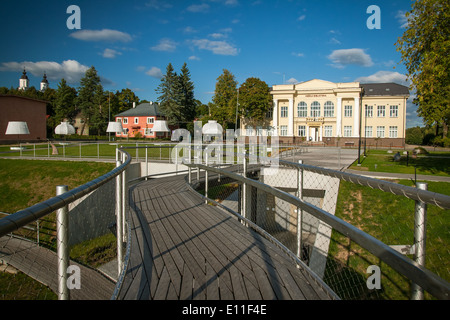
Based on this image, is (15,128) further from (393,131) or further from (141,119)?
(393,131)

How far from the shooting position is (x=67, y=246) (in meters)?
1.63

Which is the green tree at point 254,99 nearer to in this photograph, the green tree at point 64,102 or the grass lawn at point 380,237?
the grass lawn at point 380,237

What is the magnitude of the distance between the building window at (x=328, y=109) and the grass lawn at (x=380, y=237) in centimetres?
4039

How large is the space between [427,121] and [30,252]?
2013 cm

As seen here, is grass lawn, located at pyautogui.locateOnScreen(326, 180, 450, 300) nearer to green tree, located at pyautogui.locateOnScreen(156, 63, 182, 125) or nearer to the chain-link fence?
the chain-link fence

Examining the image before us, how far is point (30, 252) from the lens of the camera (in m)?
10.2

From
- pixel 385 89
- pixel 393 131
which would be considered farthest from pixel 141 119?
pixel 393 131

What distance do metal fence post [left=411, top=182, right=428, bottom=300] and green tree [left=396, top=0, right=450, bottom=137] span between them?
1275cm

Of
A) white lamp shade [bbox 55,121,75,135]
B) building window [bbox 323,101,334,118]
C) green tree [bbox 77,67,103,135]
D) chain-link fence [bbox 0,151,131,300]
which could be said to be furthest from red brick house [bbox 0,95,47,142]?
building window [bbox 323,101,334,118]

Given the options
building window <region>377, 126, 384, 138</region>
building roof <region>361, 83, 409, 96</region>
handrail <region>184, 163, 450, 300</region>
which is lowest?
handrail <region>184, 163, 450, 300</region>

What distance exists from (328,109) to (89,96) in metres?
53.2

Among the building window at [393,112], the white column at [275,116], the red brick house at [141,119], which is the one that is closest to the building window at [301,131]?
the white column at [275,116]

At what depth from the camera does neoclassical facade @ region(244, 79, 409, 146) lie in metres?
48.2
